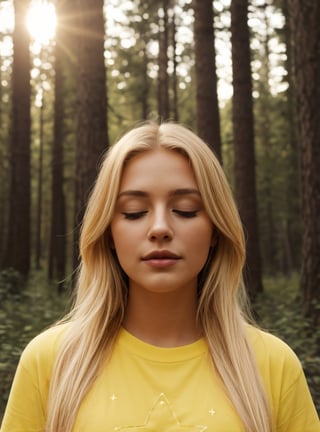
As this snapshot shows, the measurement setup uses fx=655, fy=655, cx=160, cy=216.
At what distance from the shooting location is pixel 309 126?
967 centimetres

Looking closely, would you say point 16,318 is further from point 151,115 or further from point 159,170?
point 159,170

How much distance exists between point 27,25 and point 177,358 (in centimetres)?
1573

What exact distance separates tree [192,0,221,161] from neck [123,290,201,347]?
10.1 m

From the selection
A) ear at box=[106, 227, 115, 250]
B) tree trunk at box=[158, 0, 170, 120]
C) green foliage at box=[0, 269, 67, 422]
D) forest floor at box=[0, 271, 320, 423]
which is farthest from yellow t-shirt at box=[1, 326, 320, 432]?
tree trunk at box=[158, 0, 170, 120]

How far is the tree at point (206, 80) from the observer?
12.5 metres

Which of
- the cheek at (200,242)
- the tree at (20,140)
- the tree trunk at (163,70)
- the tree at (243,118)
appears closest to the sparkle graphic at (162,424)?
the cheek at (200,242)

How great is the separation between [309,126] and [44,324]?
4.85 metres

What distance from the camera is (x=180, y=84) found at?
33094 millimetres

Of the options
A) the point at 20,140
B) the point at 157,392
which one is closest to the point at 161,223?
the point at 157,392

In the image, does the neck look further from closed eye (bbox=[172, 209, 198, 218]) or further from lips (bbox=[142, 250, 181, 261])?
closed eye (bbox=[172, 209, 198, 218])

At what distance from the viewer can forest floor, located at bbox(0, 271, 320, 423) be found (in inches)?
275

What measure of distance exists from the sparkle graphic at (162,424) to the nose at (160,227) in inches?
23.2

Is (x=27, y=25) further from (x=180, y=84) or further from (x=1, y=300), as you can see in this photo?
(x=180, y=84)

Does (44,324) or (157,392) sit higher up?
(157,392)
